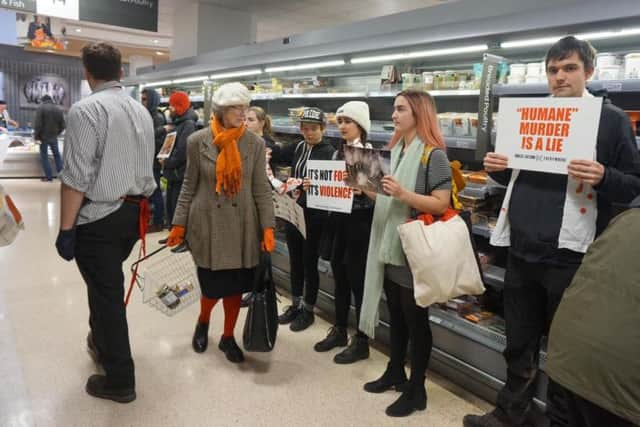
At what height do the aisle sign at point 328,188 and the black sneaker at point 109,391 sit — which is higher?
the aisle sign at point 328,188

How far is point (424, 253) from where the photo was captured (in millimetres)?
2221

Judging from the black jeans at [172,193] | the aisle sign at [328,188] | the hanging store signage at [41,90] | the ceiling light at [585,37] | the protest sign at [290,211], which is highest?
the hanging store signage at [41,90]

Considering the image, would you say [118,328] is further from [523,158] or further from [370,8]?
[370,8]

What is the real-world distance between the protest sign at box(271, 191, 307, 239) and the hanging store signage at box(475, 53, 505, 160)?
1197 millimetres

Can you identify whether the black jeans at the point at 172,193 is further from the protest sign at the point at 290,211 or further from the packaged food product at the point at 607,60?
the packaged food product at the point at 607,60

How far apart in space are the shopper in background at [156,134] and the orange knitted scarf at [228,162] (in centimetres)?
306

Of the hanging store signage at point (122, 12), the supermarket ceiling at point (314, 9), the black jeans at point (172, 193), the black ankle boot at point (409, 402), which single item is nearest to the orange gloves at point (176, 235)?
the black ankle boot at point (409, 402)

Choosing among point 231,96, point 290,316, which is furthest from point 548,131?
point 290,316

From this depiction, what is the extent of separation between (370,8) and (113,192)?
6.66m

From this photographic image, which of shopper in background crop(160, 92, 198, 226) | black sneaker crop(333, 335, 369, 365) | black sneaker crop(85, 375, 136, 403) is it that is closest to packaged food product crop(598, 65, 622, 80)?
black sneaker crop(333, 335, 369, 365)

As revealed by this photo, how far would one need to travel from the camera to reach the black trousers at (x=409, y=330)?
7.94 feet

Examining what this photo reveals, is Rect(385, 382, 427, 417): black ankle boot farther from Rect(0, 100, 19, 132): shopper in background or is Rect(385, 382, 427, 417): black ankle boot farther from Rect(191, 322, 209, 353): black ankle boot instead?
Rect(0, 100, 19, 132): shopper in background

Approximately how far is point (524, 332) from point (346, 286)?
1285 mm

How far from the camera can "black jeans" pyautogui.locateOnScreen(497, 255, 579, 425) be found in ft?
7.13
